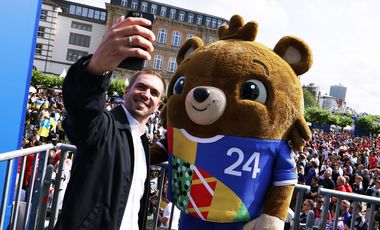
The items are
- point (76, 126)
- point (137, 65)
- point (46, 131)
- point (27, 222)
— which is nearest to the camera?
point (137, 65)

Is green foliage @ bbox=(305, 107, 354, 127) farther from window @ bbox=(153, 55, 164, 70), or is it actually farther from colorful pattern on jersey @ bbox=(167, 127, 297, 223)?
colorful pattern on jersey @ bbox=(167, 127, 297, 223)

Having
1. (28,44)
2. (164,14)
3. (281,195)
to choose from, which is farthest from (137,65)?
(164,14)

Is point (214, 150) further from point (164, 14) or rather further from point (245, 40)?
point (164, 14)

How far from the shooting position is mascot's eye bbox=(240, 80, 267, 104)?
2.46 m

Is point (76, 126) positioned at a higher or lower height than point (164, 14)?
lower

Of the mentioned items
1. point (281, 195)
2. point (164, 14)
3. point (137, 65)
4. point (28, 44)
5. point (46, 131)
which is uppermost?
point (164, 14)

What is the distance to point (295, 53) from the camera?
8.79 ft

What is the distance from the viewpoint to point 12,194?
3.70 metres

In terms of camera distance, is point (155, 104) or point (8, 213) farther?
point (8, 213)

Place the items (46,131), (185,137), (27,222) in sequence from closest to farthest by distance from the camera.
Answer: (185,137)
(27,222)
(46,131)

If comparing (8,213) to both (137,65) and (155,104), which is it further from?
(137,65)

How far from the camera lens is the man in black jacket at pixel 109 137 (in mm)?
1438

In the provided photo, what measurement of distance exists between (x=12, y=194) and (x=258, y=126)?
2.66 meters

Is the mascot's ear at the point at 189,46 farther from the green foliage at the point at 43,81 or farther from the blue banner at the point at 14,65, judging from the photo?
the green foliage at the point at 43,81
